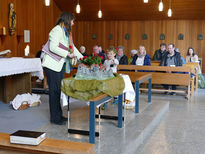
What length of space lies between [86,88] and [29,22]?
8.23 metres

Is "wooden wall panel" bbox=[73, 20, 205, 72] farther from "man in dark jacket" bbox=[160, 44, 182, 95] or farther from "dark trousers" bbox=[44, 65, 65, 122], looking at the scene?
"dark trousers" bbox=[44, 65, 65, 122]

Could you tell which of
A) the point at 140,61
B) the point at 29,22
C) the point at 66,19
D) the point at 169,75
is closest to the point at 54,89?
the point at 66,19

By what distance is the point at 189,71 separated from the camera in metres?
6.92

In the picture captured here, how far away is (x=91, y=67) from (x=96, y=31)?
11.0m

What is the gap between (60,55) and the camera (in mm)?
3693

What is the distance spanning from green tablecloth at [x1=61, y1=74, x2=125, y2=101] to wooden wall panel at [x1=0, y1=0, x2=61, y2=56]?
643 cm

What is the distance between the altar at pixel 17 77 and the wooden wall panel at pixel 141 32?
27.7 feet

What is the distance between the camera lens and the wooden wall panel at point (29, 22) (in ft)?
30.5

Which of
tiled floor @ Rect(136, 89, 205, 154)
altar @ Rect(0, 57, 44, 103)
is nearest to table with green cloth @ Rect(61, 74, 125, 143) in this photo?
tiled floor @ Rect(136, 89, 205, 154)

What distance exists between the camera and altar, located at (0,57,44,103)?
→ 17.0 ft

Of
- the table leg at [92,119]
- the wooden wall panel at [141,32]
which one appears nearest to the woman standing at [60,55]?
the table leg at [92,119]

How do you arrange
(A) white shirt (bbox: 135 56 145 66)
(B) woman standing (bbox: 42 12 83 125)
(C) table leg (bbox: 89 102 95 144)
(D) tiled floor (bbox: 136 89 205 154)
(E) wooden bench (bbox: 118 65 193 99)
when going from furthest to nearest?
(A) white shirt (bbox: 135 56 145 66) < (E) wooden bench (bbox: 118 65 193 99) < (B) woman standing (bbox: 42 12 83 125) < (D) tiled floor (bbox: 136 89 205 154) < (C) table leg (bbox: 89 102 95 144)

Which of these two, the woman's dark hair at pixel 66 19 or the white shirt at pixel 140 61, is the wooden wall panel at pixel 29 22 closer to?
the white shirt at pixel 140 61

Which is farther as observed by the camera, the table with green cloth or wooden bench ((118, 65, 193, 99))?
wooden bench ((118, 65, 193, 99))
